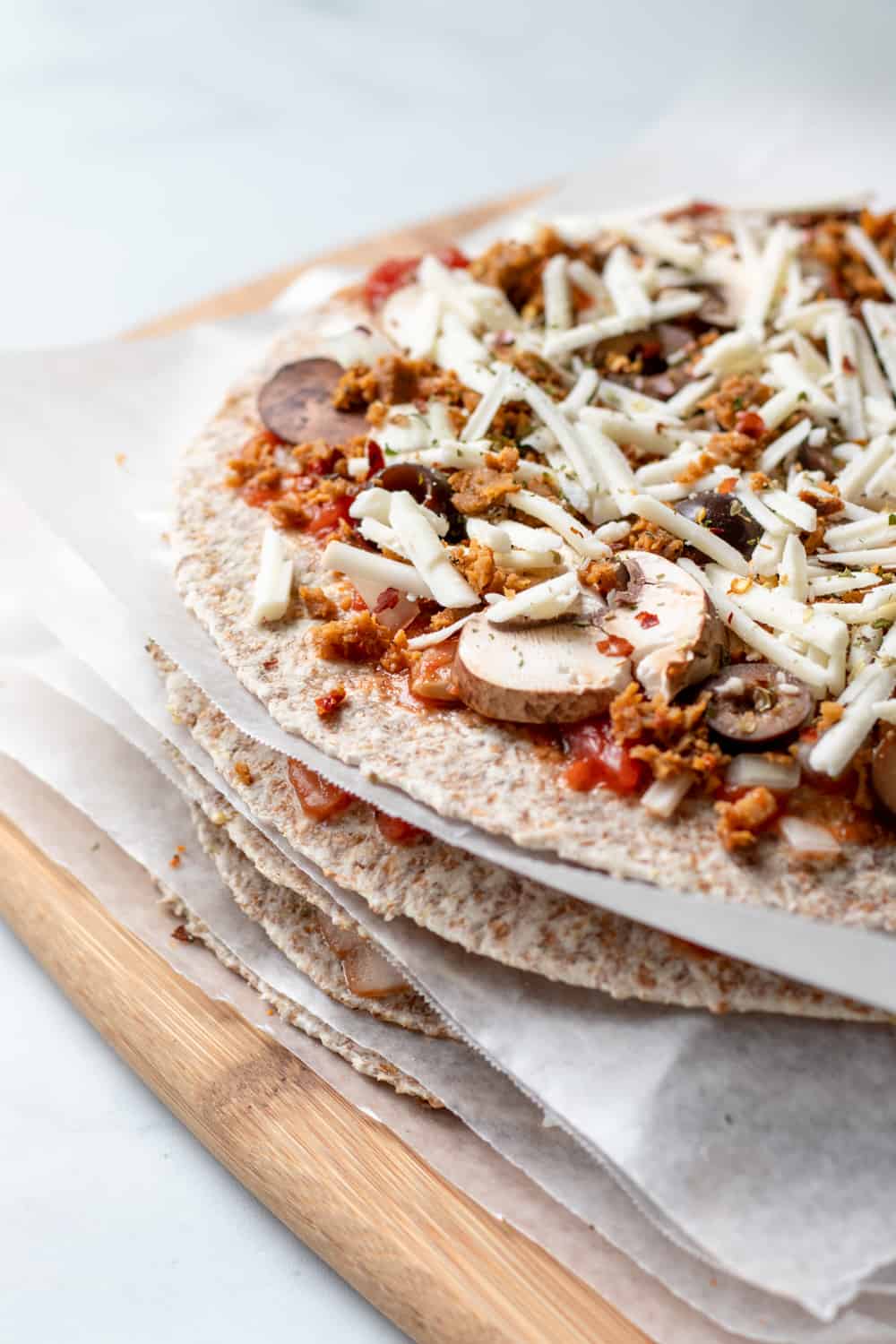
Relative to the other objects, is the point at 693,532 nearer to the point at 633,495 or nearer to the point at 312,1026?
the point at 633,495

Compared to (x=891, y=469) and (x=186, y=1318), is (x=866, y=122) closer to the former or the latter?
(x=891, y=469)

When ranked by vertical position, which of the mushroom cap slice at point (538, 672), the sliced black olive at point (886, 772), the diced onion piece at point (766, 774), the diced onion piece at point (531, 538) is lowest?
the sliced black olive at point (886, 772)

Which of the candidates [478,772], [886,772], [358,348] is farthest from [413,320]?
[886,772]

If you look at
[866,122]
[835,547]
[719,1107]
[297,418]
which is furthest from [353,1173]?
[866,122]

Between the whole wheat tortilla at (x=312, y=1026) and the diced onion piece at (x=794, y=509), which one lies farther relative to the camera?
the diced onion piece at (x=794, y=509)

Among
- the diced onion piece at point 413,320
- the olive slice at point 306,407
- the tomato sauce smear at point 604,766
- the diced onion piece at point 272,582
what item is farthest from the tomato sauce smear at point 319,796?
the diced onion piece at point 413,320

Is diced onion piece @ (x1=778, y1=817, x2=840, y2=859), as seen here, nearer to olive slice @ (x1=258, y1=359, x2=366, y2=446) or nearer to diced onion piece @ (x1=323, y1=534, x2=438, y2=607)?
diced onion piece @ (x1=323, y1=534, x2=438, y2=607)

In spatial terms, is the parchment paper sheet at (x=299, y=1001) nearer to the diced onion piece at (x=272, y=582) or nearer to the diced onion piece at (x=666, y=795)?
the diced onion piece at (x=272, y=582)

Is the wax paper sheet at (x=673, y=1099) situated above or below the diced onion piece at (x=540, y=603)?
below

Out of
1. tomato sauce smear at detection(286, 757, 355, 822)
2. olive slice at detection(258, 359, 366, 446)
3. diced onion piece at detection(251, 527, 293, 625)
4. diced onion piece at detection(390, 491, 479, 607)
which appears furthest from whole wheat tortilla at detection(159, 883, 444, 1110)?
olive slice at detection(258, 359, 366, 446)
